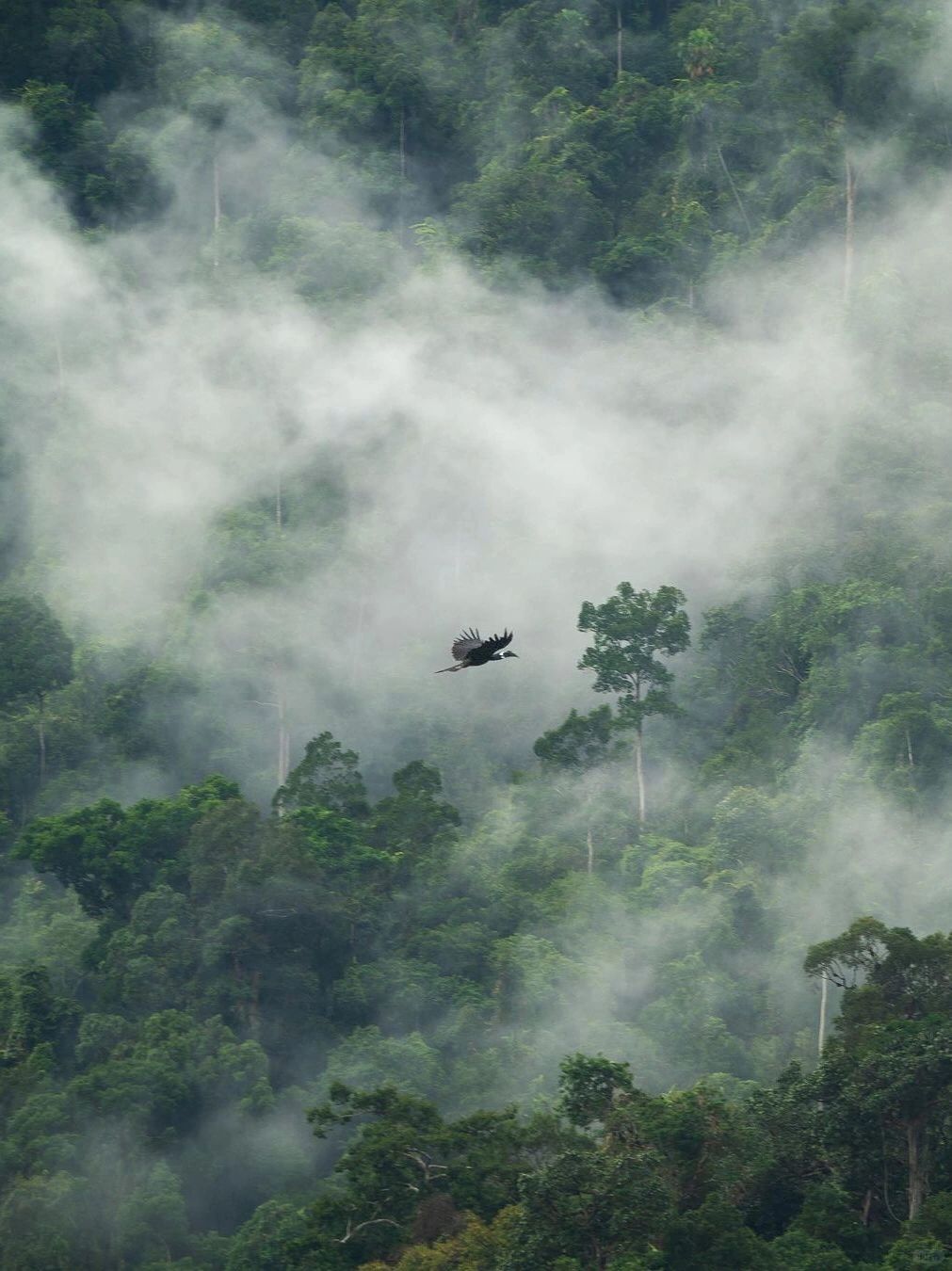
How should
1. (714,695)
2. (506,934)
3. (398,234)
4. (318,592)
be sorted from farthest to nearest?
(398,234)
(318,592)
(714,695)
(506,934)

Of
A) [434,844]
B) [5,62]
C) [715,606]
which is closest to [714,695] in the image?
[715,606]

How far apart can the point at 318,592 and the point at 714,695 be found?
10468 millimetres

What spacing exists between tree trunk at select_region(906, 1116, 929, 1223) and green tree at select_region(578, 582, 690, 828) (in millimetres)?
18033

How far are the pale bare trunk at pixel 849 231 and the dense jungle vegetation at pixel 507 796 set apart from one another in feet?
0.71

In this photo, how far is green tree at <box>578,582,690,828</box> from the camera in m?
55.2

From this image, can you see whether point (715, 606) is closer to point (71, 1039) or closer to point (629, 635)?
point (629, 635)

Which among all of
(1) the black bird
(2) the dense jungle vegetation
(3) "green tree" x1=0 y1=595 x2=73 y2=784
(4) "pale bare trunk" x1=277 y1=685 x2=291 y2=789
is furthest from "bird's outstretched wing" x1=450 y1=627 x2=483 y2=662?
(3) "green tree" x1=0 y1=595 x2=73 y2=784

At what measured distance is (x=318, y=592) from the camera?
6375 centimetres

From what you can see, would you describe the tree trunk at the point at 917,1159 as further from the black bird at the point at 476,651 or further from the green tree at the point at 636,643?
the green tree at the point at 636,643

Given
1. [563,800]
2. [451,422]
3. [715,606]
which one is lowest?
[563,800]

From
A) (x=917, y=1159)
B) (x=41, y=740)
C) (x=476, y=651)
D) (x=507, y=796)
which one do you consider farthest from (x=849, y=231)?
(x=476, y=651)

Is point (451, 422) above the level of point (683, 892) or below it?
above

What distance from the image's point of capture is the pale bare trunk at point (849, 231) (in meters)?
67.2

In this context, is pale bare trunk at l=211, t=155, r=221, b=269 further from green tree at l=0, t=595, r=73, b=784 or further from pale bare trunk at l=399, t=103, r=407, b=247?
green tree at l=0, t=595, r=73, b=784
